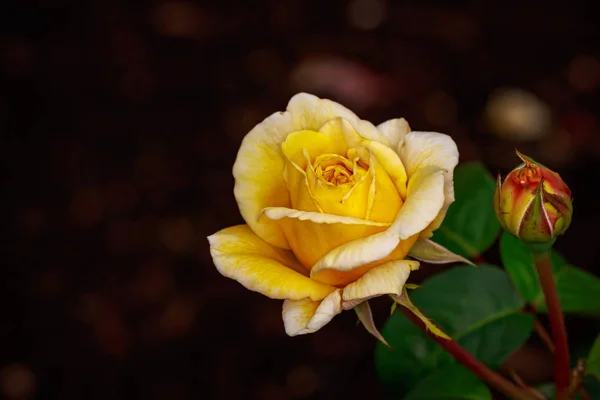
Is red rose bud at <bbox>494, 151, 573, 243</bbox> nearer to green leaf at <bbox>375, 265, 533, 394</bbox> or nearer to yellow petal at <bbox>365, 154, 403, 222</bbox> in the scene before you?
yellow petal at <bbox>365, 154, 403, 222</bbox>

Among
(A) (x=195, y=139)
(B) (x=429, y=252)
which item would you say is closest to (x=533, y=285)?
(B) (x=429, y=252)

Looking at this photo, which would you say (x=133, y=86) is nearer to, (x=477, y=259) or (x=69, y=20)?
(x=69, y=20)

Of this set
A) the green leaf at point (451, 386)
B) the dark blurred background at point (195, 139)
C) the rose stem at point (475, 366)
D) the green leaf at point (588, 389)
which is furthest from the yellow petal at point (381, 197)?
the dark blurred background at point (195, 139)

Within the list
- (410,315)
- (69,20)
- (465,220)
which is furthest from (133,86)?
(410,315)

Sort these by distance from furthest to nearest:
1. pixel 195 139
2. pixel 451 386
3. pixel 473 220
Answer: pixel 195 139
pixel 473 220
pixel 451 386

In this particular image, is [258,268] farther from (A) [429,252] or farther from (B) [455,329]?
(B) [455,329]

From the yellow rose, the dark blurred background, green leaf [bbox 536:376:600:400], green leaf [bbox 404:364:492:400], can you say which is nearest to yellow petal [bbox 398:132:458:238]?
the yellow rose

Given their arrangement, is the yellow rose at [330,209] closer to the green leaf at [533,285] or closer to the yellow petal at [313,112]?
the yellow petal at [313,112]
